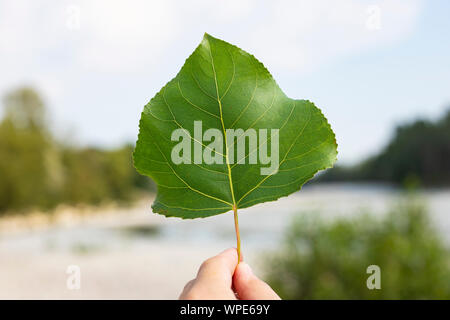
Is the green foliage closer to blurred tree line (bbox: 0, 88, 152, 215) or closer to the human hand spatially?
the human hand

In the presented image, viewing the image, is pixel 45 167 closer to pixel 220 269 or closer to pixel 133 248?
pixel 133 248

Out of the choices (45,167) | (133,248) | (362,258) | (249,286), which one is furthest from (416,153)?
(249,286)

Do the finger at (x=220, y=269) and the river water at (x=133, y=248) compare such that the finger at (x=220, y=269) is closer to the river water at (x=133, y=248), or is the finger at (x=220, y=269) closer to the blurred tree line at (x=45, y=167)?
the river water at (x=133, y=248)

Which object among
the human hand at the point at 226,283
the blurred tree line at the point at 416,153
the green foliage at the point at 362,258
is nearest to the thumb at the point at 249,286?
the human hand at the point at 226,283

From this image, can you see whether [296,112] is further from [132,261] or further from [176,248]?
[176,248]

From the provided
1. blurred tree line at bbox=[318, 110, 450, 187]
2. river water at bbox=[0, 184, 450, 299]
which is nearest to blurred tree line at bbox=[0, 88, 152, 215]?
river water at bbox=[0, 184, 450, 299]
